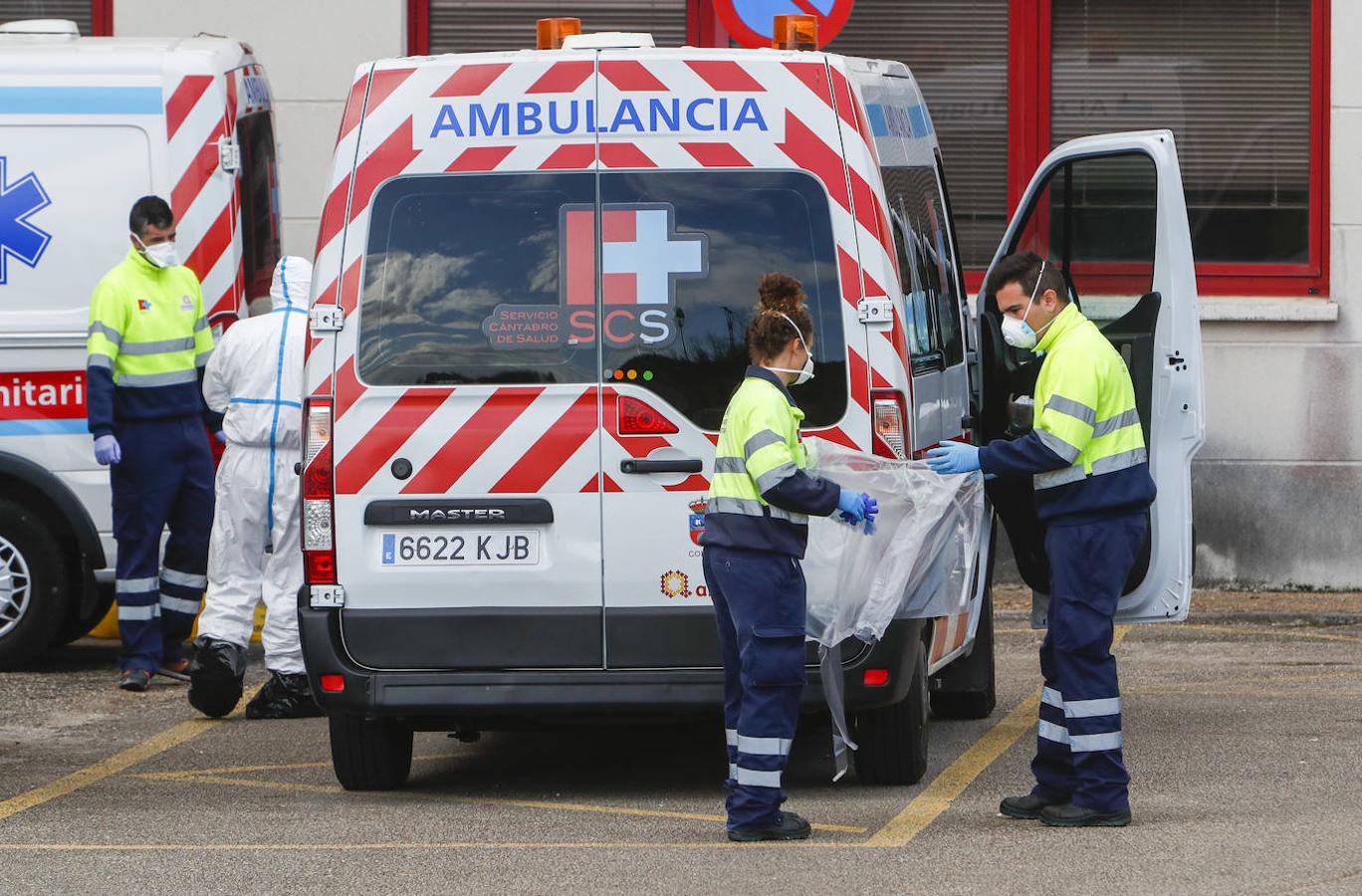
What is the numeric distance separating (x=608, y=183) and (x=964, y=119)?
6.79 meters

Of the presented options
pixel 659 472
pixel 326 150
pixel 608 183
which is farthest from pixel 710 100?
pixel 326 150

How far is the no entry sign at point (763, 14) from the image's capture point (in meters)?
9.95

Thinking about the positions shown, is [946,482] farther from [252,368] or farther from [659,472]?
[252,368]

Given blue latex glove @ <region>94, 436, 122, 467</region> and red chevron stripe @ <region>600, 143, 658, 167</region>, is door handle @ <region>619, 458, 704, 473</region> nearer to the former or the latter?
red chevron stripe @ <region>600, 143, 658, 167</region>

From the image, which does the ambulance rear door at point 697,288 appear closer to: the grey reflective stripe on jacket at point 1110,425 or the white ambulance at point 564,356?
the white ambulance at point 564,356

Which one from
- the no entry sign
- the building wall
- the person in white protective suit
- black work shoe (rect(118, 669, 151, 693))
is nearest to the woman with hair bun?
the person in white protective suit

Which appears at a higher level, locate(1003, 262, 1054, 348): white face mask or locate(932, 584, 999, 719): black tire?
locate(1003, 262, 1054, 348): white face mask

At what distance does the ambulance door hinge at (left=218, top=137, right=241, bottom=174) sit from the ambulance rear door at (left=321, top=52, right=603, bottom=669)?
326 cm

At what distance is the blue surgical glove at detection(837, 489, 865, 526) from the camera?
6555mm

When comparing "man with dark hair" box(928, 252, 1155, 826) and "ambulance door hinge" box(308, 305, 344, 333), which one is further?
"ambulance door hinge" box(308, 305, 344, 333)

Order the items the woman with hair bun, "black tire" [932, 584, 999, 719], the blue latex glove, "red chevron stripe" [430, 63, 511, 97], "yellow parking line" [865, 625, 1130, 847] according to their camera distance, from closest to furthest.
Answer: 1. the woman with hair bun
2. "yellow parking line" [865, 625, 1130, 847]
3. "red chevron stripe" [430, 63, 511, 97]
4. "black tire" [932, 584, 999, 719]
5. the blue latex glove

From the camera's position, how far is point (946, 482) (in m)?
6.98

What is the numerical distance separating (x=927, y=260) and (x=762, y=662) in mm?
2011

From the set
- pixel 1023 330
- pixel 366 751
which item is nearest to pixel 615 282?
pixel 1023 330
